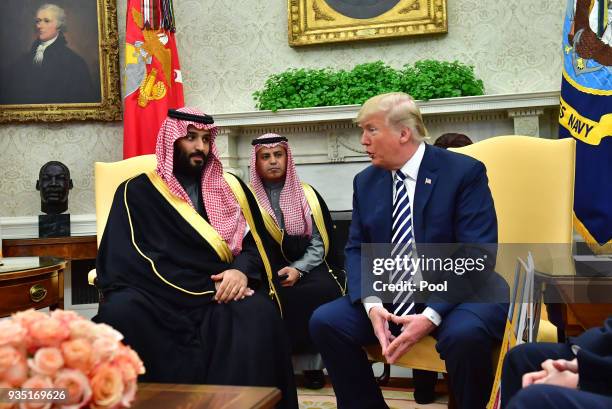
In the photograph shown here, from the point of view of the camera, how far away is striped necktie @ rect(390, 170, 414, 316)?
2.60m

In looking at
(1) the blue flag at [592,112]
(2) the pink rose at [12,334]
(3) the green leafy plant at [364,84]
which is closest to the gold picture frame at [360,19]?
(3) the green leafy plant at [364,84]

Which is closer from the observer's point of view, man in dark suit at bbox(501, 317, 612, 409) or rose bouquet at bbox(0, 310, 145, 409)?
rose bouquet at bbox(0, 310, 145, 409)

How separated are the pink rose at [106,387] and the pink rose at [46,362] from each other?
8 cm

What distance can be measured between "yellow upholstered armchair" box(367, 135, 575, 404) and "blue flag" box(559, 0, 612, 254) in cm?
93

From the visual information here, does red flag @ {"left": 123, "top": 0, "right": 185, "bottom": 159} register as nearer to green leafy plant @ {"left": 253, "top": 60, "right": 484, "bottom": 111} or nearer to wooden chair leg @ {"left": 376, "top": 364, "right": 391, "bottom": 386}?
green leafy plant @ {"left": 253, "top": 60, "right": 484, "bottom": 111}

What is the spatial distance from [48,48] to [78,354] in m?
5.38

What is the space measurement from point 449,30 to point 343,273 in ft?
8.89

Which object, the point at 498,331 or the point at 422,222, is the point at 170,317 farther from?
the point at 498,331

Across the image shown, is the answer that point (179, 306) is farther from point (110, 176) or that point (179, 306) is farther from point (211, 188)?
point (110, 176)

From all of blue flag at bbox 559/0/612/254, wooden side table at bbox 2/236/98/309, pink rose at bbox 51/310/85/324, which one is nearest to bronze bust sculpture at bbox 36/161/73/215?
wooden side table at bbox 2/236/98/309

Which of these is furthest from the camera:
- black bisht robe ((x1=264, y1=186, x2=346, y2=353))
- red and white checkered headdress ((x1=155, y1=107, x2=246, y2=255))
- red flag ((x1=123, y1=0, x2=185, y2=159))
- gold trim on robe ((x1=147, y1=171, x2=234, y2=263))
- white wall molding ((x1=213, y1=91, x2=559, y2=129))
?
red flag ((x1=123, y1=0, x2=185, y2=159))

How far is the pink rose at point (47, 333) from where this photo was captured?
117cm

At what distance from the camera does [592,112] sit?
12.6 feet

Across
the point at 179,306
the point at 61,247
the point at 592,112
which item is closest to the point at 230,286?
the point at 179,306
